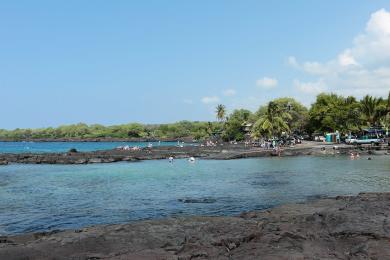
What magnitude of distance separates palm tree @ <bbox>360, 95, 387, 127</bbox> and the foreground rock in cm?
8366

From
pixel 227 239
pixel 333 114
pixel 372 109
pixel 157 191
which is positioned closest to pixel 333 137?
pixel 333 114

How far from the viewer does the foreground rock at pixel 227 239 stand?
14562mm

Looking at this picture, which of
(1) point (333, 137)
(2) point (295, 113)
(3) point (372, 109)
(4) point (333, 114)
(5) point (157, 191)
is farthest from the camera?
(2) point (295, 113)

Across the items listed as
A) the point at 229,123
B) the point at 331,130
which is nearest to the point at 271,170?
the point at 331,130

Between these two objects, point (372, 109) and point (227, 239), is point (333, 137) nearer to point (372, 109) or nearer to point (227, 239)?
point (372, 109)

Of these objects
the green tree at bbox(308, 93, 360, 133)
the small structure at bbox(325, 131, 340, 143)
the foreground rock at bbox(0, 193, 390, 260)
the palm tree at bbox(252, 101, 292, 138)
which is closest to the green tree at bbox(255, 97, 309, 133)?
the green tree at bbox(308, 93, 360, 133)

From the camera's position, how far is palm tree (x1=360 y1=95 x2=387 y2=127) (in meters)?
99.0

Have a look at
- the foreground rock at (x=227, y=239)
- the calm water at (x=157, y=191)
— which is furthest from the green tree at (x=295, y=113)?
the foreground rock at (x=227, y=239)

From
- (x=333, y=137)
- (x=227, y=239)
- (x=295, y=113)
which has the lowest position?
(x=227, y=239)

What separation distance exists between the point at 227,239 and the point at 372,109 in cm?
9313

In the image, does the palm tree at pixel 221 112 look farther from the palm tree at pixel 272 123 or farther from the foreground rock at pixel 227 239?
the foreground rock at pixel 227 239

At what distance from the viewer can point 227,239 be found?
1677 centimetres

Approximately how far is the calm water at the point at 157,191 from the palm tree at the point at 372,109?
4434 centimetres

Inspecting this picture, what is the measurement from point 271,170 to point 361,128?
183ft
